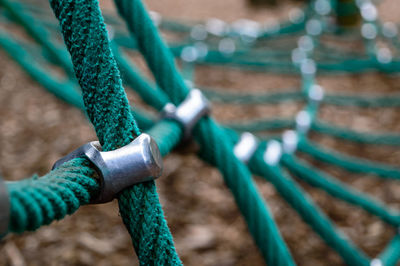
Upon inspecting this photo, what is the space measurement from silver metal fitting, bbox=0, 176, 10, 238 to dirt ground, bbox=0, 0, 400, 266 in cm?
35

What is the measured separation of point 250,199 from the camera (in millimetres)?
542

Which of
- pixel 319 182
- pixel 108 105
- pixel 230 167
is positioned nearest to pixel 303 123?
pixel 319 182

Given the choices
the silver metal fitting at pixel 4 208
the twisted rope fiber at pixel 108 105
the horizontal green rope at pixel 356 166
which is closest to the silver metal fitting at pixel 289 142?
the horizontal green rope at pixel 356 166

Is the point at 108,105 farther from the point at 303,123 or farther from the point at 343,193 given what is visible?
the point at 303,123

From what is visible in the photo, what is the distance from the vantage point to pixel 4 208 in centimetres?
24

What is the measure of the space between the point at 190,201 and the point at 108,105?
2.13 feet

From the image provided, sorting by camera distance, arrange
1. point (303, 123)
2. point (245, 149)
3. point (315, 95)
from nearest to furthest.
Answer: point (245, 149)
point (303, 123)
point (315, 95)

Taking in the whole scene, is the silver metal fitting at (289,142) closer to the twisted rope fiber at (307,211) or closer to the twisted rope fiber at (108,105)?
the twisted rope fiber at (307,211)

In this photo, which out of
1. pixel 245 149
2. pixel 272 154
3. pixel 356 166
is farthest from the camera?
pixel 356 166

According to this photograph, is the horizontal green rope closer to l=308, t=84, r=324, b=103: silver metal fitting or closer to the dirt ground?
the dirt ground

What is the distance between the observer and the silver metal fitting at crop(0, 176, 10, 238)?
24cm

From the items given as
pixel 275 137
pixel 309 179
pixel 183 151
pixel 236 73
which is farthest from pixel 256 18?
pixel 183 151

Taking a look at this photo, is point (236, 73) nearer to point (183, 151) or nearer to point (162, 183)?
point (162, 183)

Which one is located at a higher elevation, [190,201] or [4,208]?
[4,208]
